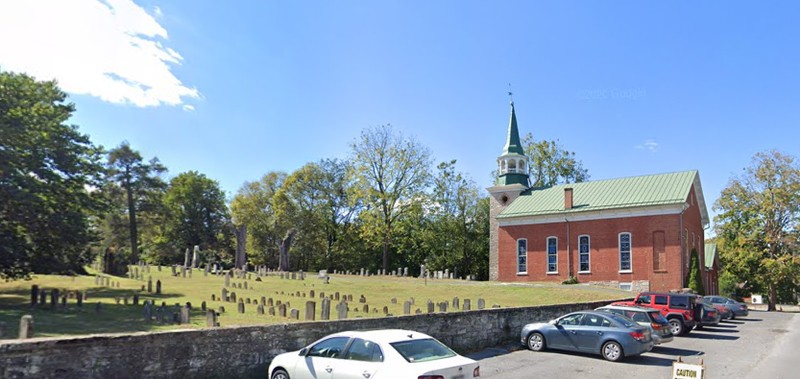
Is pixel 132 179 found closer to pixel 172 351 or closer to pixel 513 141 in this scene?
pixel 513 141

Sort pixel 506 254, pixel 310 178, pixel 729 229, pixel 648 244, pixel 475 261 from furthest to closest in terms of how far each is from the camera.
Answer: pixel 310 178, pixel 475 261, pixel 729 229, pixel 506 254, pixel 648 244

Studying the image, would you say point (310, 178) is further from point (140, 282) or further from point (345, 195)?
point (140, 282)

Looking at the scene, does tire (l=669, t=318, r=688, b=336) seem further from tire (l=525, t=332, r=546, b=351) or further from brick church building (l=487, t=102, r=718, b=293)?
brick church building (l=487, t=102, r=718, b=293)

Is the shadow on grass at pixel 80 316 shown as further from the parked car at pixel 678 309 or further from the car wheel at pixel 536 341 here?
the parked car at pixel 678 309

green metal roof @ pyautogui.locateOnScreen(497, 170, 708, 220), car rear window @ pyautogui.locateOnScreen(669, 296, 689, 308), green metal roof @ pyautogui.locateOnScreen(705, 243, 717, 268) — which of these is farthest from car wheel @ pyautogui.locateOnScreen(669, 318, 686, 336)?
green metal roof @ pyautogui.locateOnScreen(705, 243, 717, 268)

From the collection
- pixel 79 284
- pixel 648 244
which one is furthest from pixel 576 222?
pixel 79 284

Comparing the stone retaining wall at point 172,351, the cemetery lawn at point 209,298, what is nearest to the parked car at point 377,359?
the stone retaining wall at point 172,351

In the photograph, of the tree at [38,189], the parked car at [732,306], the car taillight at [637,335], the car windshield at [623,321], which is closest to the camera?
the car taillight at [637,335]

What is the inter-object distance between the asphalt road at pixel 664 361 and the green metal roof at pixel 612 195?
24.2 metres

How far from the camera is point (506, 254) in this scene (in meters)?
50.3

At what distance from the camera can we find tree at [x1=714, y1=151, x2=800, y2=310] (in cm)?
4931

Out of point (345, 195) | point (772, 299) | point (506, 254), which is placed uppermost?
point (345, 195)

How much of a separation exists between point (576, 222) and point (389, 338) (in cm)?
4081

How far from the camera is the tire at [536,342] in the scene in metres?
16.0
